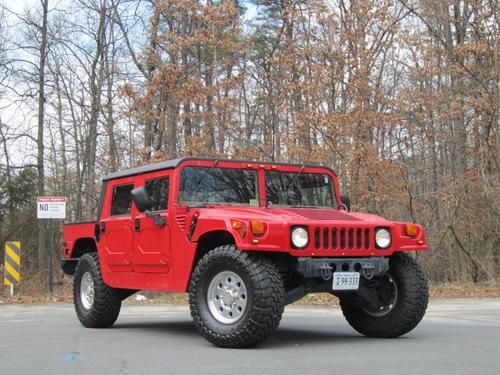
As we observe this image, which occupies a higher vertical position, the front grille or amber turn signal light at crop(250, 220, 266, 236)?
amber turn signal light at crop(250, 220, 266, 236)

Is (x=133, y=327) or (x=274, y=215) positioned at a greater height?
(x=274, y=215)

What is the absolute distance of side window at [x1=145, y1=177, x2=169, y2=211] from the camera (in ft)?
29.3

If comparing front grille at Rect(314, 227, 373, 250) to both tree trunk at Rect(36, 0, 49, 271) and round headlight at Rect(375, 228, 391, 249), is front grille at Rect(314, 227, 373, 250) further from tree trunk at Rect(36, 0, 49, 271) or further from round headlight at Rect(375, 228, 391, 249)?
tree trunk at Rect(36, 0, 49, 271)

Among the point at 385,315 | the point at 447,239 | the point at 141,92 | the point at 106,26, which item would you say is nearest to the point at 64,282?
the point at 141,92

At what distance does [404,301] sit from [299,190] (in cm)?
200

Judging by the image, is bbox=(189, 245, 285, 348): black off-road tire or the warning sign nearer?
bbox=(189, 245, 285, 348): black off-road tire

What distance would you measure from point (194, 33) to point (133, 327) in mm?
14162

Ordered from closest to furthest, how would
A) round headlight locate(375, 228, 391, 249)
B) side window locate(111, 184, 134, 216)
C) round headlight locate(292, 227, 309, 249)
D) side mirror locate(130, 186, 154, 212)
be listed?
round headlight locate(292, 227, 309, 249) → round headlight locate(375, 228, 391, 249) → side mirror locate(130, 186, 154, 212) → side window locate(111, 184, 134, 216)

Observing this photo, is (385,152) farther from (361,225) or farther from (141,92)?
(361,225)

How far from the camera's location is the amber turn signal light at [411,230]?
27.4ft

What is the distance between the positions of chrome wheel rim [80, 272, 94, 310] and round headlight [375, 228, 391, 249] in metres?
4.37

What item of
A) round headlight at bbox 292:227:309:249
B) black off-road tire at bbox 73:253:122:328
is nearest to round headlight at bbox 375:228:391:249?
round headlight at bbox 292:227:309:249

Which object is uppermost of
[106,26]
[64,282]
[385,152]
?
[106,26]

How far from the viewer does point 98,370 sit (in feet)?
21.0
